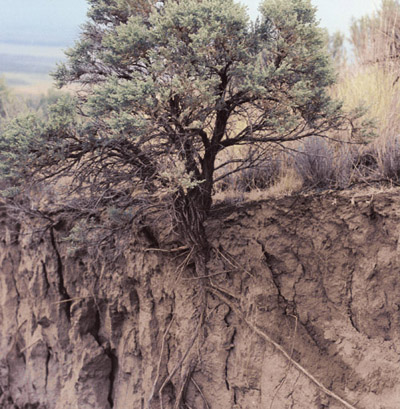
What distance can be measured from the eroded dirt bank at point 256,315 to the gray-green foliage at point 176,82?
0.82 meters

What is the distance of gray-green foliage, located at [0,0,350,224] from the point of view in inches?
122

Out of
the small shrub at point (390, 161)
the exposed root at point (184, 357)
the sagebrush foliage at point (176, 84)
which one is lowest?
the exposed root at point (184, 357)

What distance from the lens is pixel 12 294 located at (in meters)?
6.72

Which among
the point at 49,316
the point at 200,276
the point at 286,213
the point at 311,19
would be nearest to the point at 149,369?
the point at 200,276

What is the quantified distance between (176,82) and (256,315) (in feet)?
7.44

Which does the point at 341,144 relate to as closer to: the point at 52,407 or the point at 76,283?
the point at 76,283

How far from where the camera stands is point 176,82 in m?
3.09

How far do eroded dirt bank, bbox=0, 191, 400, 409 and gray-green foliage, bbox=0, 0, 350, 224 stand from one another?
32.2 inches

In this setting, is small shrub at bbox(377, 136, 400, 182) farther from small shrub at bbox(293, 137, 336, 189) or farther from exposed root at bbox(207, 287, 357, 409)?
exposed root at bbox(207, 287, 357, 409)

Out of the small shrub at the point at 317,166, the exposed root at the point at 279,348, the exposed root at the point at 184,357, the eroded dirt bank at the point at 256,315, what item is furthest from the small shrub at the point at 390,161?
the exposed root at the point at 184,357

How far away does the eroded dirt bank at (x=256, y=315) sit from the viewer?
12.0ft

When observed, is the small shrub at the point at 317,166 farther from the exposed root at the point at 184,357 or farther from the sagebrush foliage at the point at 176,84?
the exposed root at the point at 184,357

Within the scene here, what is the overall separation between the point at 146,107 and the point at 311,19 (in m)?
1.51

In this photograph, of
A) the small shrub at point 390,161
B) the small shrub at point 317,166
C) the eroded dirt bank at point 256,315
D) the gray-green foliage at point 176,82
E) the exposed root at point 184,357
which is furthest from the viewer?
the exposed root at point 184,357
